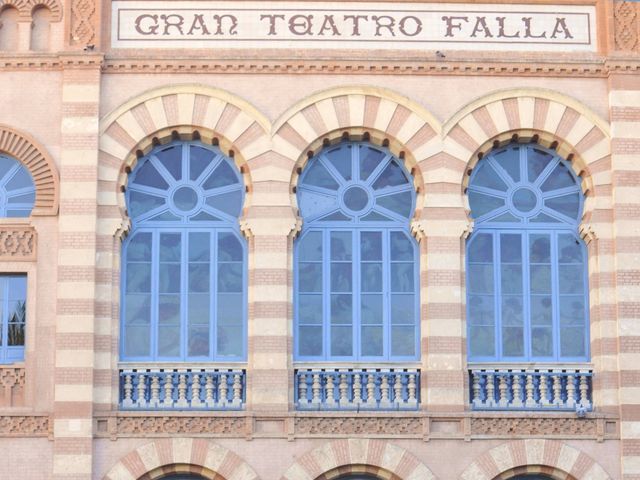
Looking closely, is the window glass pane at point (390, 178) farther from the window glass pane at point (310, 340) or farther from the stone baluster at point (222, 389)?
the stone baluster at point (222, 389)

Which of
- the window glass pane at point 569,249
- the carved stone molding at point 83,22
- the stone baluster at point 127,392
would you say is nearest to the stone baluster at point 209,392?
the stone baluster at point 127,392

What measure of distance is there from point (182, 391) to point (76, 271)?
2387mm

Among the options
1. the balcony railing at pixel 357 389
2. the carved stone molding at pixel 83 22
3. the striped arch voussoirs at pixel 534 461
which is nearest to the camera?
the striped arch voussoirs at pixel 534 461

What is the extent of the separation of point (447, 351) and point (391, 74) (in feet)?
14.5

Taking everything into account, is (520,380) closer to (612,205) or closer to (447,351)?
(447,351)

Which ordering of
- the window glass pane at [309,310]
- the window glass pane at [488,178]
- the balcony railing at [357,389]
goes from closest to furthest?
the balcony railing at [357,389], the window glass pane at [309,310], the window glass pane at [488,178]

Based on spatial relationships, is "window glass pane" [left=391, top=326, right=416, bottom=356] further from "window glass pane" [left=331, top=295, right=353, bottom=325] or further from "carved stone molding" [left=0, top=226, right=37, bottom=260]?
"carved stone molding" [left=0, top=226, right=37, bottom=260]

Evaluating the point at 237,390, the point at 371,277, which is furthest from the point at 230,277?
the point at 371,277

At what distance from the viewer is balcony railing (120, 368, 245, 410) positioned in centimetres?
2562

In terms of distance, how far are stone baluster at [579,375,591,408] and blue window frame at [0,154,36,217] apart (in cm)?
881

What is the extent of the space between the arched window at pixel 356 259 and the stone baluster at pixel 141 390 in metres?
2.37

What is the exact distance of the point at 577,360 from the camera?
86.1 ft

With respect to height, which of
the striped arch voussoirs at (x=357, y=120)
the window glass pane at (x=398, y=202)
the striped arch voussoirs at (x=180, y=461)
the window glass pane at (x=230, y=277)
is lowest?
the striped arch voussoirs at (x=180, y=461)

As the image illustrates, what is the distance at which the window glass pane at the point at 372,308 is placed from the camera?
26266mm
